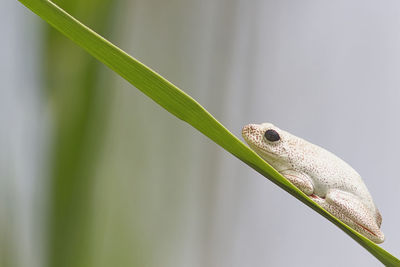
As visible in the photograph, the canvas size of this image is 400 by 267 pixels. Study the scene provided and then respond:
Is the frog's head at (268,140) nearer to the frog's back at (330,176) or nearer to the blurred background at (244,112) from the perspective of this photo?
the frog's back at (330,176)

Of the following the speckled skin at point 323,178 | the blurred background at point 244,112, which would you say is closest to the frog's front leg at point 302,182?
the speckled skin at point 323,178

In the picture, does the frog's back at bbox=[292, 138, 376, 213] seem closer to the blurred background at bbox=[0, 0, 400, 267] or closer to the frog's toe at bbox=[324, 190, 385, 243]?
the frog's toe at bbox=[324, 190, 385, 243]

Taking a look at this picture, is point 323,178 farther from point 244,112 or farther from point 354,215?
point 244,112

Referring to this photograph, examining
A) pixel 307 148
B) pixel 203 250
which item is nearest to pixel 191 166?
pixel 203 250

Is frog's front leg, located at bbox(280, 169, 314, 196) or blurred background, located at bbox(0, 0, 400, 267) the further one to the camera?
blurred background, located at bbox(0, 0, 400, 267)

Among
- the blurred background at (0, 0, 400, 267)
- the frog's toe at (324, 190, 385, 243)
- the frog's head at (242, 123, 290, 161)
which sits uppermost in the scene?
the frog's head at (242, 123, 290, 161)

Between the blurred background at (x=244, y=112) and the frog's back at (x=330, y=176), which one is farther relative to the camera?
the blurred background at (x=244, y=112)

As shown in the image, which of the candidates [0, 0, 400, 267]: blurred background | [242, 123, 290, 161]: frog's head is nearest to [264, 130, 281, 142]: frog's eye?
[242, 123, 290, 161]: frog's head
